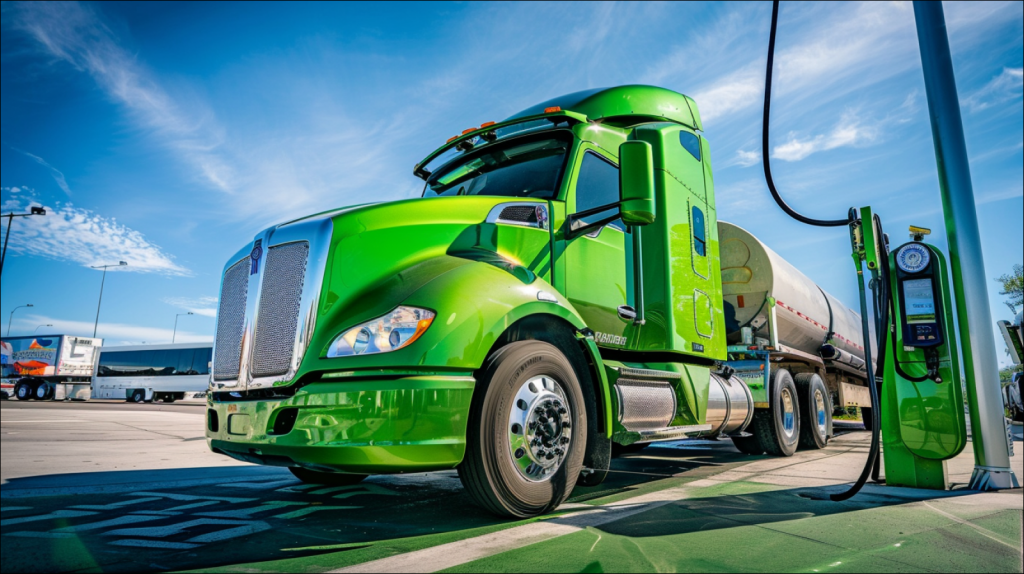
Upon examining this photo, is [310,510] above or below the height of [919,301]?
below

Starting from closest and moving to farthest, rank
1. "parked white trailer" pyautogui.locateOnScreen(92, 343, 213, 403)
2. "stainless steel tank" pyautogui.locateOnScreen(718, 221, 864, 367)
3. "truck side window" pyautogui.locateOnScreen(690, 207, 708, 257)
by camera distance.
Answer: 1. "truck side window" pyautogui.locateOnScreen(690, 207, 708, 257)
2. "stainless steel tank" pyautogui.locateOnScreen(718, 221, 864, 367)
3. "parked white trailer" pyautogui.locateOnScreen(92, 343, 213, 403)

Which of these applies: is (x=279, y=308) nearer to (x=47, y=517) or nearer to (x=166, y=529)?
(x=166, y=529)

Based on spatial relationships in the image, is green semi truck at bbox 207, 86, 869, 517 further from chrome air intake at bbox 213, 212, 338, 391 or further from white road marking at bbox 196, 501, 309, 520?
white road marking at bbox 196, 501, 309, 520

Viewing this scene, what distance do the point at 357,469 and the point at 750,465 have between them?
4925 millimetres

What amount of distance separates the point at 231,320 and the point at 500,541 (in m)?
2.13

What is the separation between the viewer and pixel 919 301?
15.5 feet

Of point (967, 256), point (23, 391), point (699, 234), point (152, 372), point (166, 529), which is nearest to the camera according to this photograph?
point (166, 529)

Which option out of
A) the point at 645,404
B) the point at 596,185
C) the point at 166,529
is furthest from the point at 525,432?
the point at 596,185

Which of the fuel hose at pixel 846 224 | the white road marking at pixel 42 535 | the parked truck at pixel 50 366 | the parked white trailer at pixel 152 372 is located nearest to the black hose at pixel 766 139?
the fuel hose at pixel 846 224

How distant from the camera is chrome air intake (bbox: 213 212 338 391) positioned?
126 inches

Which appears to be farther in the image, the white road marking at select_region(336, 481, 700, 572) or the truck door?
the truck door

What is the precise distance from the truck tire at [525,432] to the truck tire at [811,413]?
5.87 metres

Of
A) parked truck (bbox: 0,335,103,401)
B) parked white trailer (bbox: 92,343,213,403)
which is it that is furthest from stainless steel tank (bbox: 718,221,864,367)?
parked truck (bbox: 0,335,103,401)

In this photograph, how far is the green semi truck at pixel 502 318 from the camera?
3029 mm
